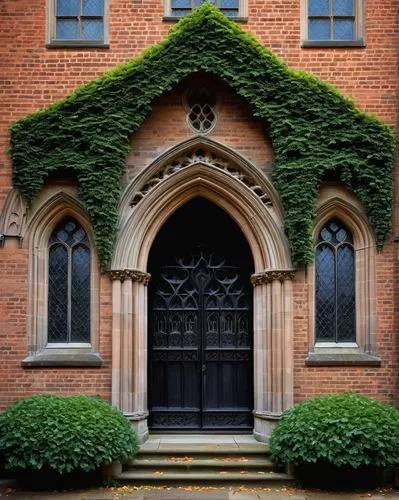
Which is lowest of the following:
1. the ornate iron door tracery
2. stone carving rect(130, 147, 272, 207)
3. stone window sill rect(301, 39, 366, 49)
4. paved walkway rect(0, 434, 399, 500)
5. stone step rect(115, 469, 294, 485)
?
paved walkway rect(0, 434, 399, 500)

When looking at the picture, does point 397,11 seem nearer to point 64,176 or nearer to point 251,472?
point 64,176

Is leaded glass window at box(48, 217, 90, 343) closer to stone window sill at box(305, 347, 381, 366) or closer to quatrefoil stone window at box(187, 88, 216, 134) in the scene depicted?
quatrefoil stone window at box(187, 88, 216, 134)

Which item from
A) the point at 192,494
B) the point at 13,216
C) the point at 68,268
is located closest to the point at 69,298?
the point at 68,268

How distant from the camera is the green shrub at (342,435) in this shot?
9.05m

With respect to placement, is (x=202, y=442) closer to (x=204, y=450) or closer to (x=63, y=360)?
(x=204, y=450)

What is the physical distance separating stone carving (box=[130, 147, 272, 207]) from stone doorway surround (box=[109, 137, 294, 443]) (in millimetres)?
16

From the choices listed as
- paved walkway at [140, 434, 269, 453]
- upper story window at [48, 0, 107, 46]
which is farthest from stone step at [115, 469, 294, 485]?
upper story window at [48, 0, 107, 46]

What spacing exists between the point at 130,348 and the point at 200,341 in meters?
1.47

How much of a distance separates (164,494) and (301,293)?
3738mm

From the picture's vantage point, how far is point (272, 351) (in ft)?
35.0

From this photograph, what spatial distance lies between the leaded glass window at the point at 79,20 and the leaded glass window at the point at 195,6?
122 cm

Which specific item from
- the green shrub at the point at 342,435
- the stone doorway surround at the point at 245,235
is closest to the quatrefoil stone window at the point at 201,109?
the stone doorway surround at the point at 245,235

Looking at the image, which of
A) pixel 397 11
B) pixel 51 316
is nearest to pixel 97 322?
pixel 51 316

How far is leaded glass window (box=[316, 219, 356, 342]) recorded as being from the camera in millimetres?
10977
